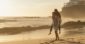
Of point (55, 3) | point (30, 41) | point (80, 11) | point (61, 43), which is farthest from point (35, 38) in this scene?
point (80, 11)

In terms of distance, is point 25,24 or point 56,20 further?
point 25,24

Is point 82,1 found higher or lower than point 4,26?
higher

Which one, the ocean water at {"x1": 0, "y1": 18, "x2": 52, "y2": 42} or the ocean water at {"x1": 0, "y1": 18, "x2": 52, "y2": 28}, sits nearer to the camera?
the ocean water at {"x1": 0, "y1": 18, "x2": 52, "y2": 42}

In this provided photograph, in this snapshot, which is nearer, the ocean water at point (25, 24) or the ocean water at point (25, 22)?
the ocean water at point (25, 24)

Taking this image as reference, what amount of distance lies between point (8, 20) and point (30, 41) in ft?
1.48

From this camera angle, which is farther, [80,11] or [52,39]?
[80,11]

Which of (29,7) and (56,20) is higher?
(29,7)

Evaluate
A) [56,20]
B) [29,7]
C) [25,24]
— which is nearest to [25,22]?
[25,24]

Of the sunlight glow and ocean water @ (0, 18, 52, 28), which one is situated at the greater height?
the sunlight glow

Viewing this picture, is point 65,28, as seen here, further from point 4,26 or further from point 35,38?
point 4,26

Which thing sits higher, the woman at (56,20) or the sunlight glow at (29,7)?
the sunlight glow at (29,7)

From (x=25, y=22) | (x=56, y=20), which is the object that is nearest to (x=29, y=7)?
(x=25, y=22)

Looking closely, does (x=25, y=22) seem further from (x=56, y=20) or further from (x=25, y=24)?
(x=56, y=20)

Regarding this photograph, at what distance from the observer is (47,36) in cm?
309
